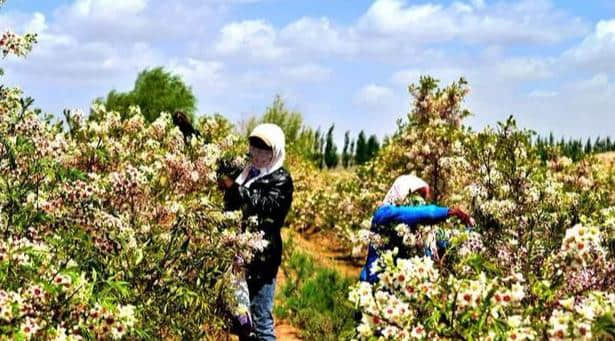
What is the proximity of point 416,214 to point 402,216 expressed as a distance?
10cm

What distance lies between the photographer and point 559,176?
11688mm

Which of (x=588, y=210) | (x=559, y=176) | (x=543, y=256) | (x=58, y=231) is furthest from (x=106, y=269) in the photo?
(x=559, y=176)

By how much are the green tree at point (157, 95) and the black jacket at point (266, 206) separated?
143ft

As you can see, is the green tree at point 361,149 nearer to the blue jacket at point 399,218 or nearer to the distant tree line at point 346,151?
the distant tree line at point 346,151

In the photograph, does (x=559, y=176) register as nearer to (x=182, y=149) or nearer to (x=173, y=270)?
(x=182, y=149)

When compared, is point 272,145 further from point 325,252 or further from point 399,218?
point 325,252

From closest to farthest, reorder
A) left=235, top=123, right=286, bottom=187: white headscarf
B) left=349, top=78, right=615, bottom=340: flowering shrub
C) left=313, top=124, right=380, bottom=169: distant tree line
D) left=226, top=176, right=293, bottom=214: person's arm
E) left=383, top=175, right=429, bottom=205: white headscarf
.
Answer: left=349, top=78, right=615, bottom=340: flowering shrub
left=226, top=176, right=293, bottom=214: person's arm
left=235, top=123, right=286, bottom=187: white headscarf
left=383, top=175, right=429, bottom=205: white headscarf
left=313, top=124, right=380, bottom=169: distant tree line

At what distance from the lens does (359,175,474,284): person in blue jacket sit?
609 cm

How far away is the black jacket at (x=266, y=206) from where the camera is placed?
6250 mm

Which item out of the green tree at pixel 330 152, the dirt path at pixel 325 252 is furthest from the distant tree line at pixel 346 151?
the dirt path at pixel 325 252

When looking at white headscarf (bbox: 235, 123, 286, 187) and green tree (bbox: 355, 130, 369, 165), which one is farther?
green tree (bbox: 355, 130, 369, 165)

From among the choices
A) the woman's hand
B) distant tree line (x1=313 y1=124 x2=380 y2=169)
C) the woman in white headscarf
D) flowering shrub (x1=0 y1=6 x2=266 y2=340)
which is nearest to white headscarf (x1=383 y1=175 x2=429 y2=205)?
the woman's hand

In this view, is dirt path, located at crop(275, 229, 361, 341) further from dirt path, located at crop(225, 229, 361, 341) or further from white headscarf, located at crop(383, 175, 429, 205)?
white headscarf, located at crop(383, 175, 429, 205)

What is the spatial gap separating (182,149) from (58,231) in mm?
2355
